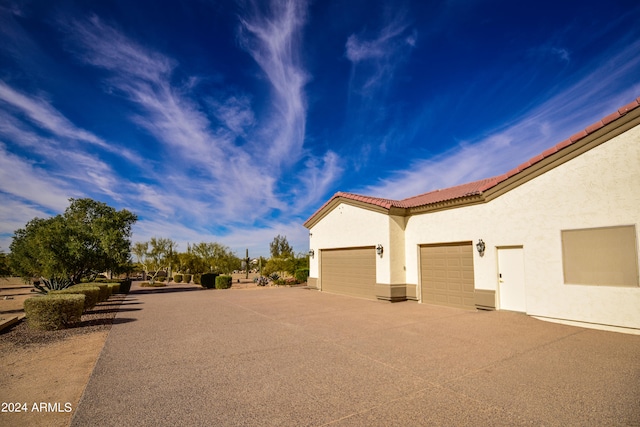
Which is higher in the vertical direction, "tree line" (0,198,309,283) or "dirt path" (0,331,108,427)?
"tree line" (0,198,309,283)

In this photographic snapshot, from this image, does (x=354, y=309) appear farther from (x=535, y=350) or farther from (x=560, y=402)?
(x=560, y=402)

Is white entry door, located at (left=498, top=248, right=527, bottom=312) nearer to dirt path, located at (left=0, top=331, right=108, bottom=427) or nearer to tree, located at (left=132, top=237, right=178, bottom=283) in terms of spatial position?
dirt path, located at (left=0, top=331, right=108, bottom=427)

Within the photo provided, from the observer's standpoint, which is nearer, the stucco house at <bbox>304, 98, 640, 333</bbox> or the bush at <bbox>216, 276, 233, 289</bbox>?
the stucco house at <bbox>304, 98, 640, 333</bbox>

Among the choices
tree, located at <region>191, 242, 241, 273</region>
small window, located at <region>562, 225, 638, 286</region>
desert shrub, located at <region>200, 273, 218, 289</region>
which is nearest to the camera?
small window, located at <region>562, 225, 638, 286</region>

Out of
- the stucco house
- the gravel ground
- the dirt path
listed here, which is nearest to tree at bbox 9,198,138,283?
the gravel ground

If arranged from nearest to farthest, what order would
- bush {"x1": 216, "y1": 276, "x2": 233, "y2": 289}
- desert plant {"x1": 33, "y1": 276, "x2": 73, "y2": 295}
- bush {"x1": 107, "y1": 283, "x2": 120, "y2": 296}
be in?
desert plant {"x1": 33, "y1": 276, "x2": 73, "y2": 295}
bush {"x1": 107, "y1": 283, "x2": 120, "y2": 296}
bush {"x1": 216, "y1": 276, "x2": 233, "y2": 289}

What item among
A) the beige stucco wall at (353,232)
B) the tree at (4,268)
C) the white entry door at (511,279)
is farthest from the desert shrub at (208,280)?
the white entry door at (511,279)

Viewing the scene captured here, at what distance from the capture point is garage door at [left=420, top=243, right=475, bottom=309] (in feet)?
40.1

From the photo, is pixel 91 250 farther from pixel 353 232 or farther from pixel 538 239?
pixel 538 239

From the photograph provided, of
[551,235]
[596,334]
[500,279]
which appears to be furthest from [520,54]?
[596,334]

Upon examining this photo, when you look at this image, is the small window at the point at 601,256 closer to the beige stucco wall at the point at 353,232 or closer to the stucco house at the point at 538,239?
the stucco house at the point at 538,239

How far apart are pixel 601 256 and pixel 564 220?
4.25 feet

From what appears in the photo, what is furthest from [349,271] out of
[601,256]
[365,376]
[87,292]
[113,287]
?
[113,287]

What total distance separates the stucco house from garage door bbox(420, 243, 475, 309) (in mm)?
41
